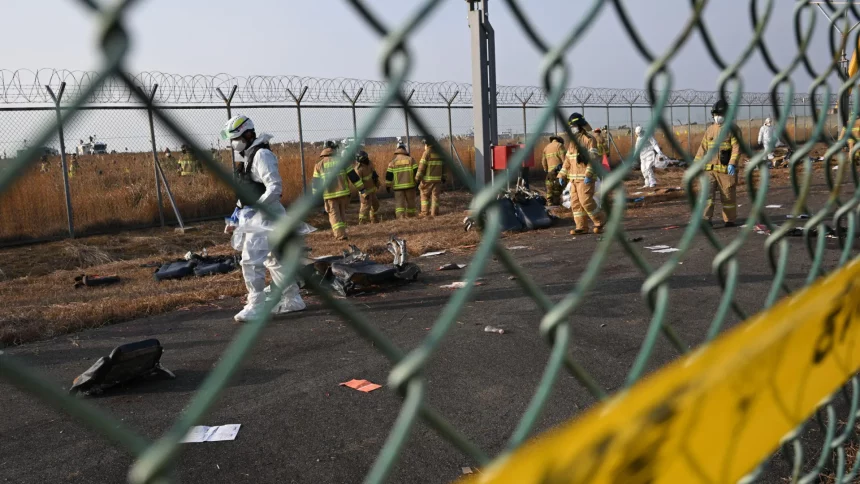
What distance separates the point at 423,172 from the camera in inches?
583

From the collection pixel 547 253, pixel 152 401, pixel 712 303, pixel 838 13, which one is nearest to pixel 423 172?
pixel 547 253

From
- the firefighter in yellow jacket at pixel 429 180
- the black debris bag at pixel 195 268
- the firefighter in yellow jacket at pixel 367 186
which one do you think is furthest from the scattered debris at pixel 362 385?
the firefighter in yellow jacket at pixel 429 180

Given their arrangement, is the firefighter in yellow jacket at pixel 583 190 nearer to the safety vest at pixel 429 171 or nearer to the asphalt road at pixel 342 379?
the asphalt road at pixel 342 379

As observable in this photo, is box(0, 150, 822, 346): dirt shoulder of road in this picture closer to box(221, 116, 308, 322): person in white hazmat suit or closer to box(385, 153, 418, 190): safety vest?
box(221, 116, 308, 322): person in white hazmat suit

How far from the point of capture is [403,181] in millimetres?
14672

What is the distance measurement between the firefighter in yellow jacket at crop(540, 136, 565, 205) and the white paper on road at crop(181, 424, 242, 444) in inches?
422

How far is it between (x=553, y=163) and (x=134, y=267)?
26.6ft

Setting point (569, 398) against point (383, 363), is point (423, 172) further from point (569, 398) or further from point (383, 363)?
point (569, 398)

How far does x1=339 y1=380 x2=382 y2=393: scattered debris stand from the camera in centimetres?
445

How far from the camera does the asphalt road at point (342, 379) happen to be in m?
3.52

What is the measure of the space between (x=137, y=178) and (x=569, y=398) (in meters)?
13.8

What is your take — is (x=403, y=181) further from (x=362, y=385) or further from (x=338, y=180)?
(x=362, y=385)

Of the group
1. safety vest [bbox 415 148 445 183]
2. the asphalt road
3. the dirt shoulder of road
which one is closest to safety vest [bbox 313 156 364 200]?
the dirt shoulder of road

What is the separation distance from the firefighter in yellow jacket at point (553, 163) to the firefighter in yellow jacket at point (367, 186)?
352 cm
